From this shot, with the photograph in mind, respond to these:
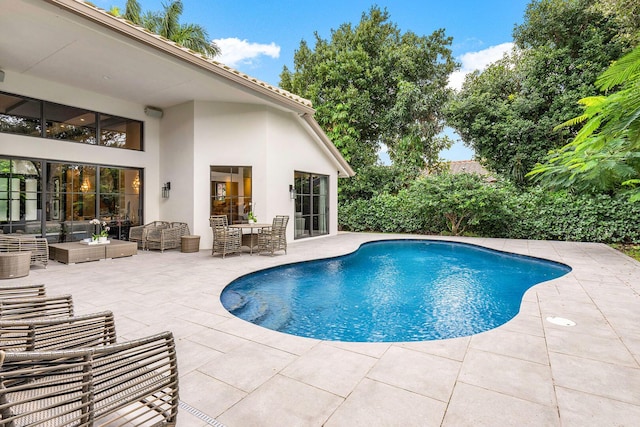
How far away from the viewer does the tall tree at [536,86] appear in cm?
1176

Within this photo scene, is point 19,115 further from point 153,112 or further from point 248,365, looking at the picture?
point 248,365

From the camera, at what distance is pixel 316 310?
4.73 meters

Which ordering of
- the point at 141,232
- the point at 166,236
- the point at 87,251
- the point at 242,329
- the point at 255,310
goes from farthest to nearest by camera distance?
the point at 141,232
the point at 166,236
the point at 87,251
the point at 255,310
the point at 242,329

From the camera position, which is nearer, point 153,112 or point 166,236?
point 166,236

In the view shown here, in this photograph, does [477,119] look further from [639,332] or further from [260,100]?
[639,332]

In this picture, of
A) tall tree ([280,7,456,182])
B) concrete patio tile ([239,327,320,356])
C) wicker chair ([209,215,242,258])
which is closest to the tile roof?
wicker chair ([209,215,242,258])

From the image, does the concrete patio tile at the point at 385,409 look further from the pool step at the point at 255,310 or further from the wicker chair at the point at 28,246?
the wicker chair at the point at 28,246

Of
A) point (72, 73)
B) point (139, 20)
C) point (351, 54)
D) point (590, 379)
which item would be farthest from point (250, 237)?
point (139, 20)

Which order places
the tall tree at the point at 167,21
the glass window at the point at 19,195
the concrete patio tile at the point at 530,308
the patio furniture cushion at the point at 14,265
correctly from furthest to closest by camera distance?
the tall tree at the point at 167,21 < the glass window at the point at 19,195 < the patio furniture cushion at the point at 14,265 < the concrete patio tile at the point at 530,308

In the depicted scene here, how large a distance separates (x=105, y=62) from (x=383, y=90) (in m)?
13.1

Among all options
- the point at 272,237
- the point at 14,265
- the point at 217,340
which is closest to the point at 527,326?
the point at 217,340

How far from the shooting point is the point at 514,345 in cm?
304

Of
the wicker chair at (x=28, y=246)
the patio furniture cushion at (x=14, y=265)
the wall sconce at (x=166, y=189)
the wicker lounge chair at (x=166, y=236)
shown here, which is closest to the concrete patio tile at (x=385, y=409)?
the patio furniture cushion at (x=14, y=265)

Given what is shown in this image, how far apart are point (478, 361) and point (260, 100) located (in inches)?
333
